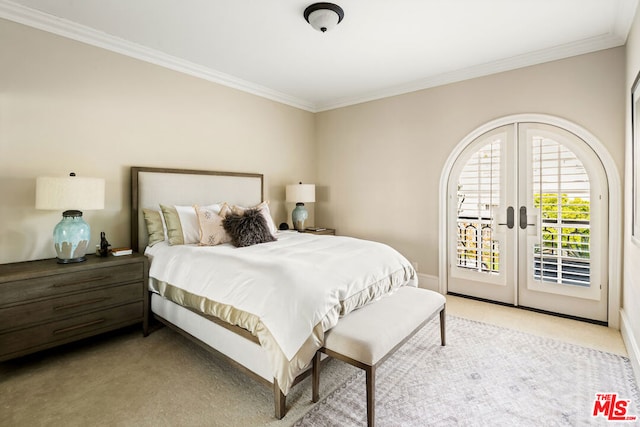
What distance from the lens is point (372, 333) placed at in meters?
1.77

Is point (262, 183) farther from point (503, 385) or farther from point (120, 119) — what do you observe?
point (503, 385)

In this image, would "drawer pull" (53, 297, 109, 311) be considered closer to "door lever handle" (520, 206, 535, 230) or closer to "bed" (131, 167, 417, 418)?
"bed" (131, 167, 417, 418)

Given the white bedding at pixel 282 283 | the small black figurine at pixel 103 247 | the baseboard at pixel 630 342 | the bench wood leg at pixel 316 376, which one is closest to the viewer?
the white bedding at pixel 282 283

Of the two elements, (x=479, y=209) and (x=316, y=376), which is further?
(x=479, y=209)

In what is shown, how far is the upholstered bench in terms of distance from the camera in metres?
1.67

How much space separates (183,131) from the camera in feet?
11.7

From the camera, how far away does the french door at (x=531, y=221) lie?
3.05 m

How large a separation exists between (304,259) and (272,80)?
2.74m

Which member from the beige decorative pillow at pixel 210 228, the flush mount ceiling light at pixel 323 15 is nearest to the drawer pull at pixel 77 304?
the beige decorative pillow at pixel 210 228

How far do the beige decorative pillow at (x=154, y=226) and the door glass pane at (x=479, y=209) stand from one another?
3.32 metres

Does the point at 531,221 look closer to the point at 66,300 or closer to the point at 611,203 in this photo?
the point at 611,203

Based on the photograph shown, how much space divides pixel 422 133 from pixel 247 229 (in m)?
2.54

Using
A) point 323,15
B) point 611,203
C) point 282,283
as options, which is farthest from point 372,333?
point 611,203

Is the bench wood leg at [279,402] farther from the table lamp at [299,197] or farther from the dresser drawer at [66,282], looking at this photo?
the table lamp at [299,197]
